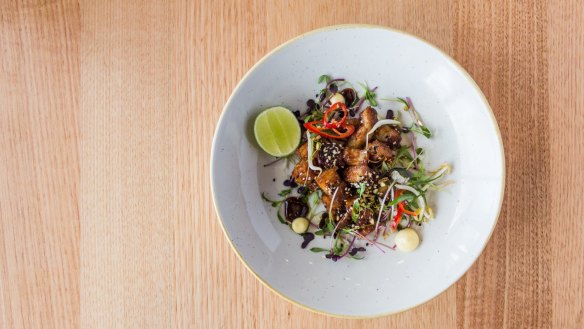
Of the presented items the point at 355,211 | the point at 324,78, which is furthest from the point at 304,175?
the point at 324,78

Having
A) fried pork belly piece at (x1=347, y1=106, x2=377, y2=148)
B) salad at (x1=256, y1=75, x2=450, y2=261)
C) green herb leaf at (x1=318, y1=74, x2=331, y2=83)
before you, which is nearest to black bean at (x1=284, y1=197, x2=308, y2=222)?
salad at (x1=256, y1=75, x2=450, y2=261)

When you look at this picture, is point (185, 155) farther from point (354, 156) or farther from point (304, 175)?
point (354, 156)

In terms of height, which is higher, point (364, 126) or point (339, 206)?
point (364, 126)

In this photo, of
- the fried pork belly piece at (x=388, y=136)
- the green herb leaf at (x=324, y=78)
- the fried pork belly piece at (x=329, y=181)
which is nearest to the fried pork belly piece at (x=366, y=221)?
the fried pork belly piece at (x=329, y=181)

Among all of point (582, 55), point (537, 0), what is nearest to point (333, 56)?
point (537, 0)

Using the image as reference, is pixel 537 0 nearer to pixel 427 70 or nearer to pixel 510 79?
pixel 510 79

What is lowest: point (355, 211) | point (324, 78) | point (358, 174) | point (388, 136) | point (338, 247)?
point (338, 247)

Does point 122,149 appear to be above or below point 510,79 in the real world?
below
